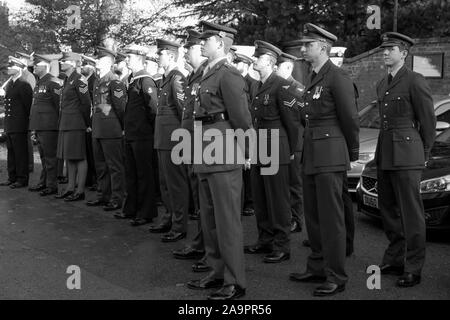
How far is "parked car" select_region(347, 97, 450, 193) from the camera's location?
9.00m

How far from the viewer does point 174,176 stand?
286 inches

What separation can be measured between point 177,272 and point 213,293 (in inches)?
35.2

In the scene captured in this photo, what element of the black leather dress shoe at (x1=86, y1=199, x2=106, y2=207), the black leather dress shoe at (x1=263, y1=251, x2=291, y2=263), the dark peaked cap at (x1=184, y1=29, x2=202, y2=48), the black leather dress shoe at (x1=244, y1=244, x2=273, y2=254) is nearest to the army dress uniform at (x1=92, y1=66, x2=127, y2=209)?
the black leather dress shoe at (x1=86, y1=199, x2=106, y2=207)

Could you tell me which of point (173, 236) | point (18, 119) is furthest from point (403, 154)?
point (18, 119)

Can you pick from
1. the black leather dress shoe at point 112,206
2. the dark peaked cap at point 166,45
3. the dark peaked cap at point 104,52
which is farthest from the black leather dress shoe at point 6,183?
the dark peaked cap at point 166,45

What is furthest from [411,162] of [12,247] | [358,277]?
[12,247]

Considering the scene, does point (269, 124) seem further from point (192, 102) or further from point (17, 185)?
point (17, 185)

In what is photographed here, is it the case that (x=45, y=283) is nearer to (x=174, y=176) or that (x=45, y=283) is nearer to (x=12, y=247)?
(x=12, y=247)

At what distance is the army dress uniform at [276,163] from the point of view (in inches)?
257

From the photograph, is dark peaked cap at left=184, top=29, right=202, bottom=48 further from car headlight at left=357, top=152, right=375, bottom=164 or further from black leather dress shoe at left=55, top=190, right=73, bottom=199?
black leather dress shoe at left=55, top=190, right=73, bottom=199

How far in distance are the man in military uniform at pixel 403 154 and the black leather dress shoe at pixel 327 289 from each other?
2.03 feet

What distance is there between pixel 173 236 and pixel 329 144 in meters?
2.56

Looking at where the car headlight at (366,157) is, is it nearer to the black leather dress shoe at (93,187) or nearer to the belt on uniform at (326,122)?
the belt on uniform at (326,122)
